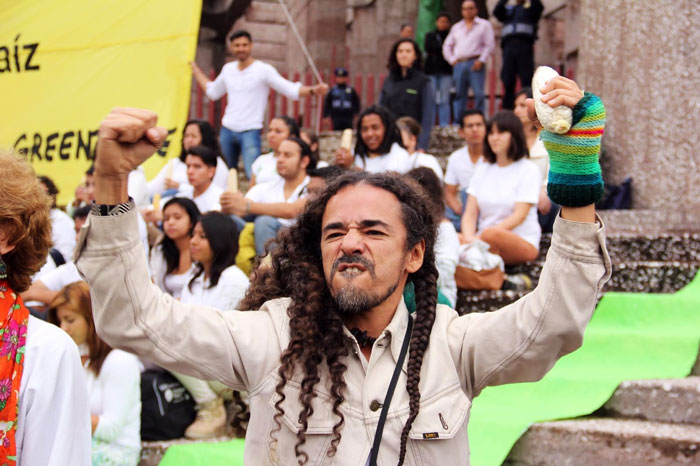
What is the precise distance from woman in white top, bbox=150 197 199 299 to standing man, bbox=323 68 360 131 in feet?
17.5

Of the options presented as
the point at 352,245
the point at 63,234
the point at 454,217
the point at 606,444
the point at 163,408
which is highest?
the point at 352,245

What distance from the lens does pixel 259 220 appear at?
6.36 meters

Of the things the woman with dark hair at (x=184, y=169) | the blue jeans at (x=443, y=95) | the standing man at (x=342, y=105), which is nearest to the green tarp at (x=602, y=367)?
the woman with dark hair at (x=184, y=169)

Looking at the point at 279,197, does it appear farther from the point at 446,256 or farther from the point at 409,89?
the point at 409,89

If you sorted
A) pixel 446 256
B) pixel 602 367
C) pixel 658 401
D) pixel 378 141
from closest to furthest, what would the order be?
pixel 658 401
pixel 602 367
pixel 446 256
pixel 378 141

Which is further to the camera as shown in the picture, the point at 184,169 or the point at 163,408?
the point at 184,169

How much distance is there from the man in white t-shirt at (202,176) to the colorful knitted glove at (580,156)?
5.58m

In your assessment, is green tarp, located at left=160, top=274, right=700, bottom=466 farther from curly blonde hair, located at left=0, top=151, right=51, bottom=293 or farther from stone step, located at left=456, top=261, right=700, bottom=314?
curly blonde hair, located at left=0, top=151, right=51, bottom=293

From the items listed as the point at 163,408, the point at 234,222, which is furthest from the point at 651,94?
the point at 163,408

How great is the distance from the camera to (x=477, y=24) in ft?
35.8

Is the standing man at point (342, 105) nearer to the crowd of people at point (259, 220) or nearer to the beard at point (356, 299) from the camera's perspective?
the crowd of people at point (259, 220)

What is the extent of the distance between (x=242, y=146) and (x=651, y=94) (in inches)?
163

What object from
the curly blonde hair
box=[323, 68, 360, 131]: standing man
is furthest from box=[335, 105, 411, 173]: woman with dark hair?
the curly blonde hair

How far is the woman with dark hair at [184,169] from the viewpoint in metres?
8.24
